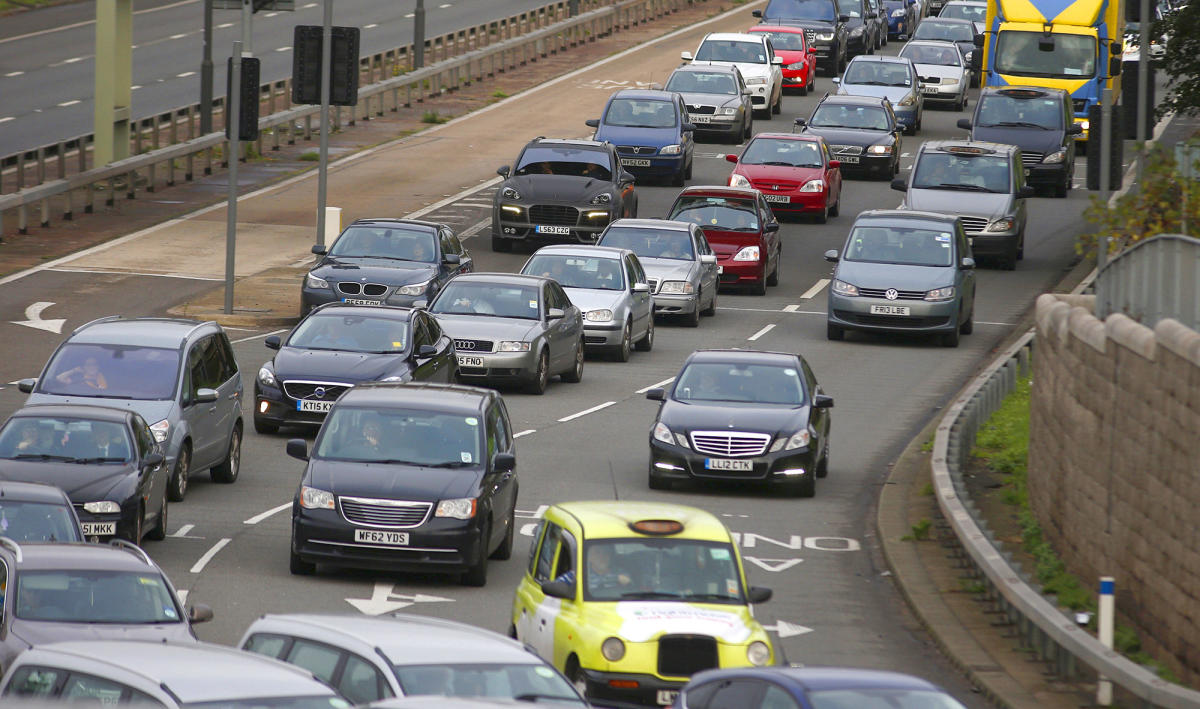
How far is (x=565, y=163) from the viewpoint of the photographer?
38.0 meters

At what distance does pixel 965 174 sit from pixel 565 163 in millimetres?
7194

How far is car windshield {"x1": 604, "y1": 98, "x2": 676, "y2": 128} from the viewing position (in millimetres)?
Answer: 43562

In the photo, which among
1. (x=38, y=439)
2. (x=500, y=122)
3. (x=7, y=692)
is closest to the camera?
(x=7, y=692)

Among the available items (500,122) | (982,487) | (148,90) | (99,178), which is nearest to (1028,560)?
(982,487)

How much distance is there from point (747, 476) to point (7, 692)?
496 inches

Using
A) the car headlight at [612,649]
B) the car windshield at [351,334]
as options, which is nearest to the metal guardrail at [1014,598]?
the car headlight at [612,649]

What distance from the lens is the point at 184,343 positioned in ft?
68.3

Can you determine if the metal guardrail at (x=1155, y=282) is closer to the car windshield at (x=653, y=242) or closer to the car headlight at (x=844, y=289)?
the car headlight at (x=844, y=289)

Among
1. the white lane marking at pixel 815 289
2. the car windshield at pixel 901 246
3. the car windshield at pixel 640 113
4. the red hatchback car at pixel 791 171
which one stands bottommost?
the white lane marking at pixel 815 289

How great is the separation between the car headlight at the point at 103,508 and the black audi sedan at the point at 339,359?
5853mm

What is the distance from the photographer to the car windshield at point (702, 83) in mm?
49250

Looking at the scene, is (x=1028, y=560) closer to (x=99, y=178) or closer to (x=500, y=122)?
(x=99, y=178)

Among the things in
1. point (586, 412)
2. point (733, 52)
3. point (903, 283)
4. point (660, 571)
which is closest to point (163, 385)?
point (586, 412)

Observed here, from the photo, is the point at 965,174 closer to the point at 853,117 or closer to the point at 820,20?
the point at 853,117
